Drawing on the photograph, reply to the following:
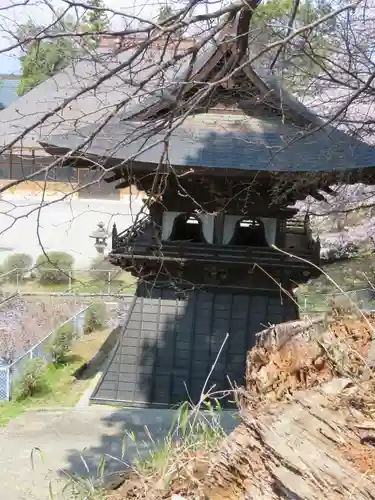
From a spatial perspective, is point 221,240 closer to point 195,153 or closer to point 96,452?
point 195,153

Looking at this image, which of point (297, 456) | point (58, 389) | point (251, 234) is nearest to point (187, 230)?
point (251, 234)

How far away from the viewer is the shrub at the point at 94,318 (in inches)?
412

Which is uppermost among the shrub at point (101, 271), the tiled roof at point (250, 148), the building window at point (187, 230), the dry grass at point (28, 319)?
the tiled roof at point (250, 148)

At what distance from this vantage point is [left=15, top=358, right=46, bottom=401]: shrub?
684 centimetres

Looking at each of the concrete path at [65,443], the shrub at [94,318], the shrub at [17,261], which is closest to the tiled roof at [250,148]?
the concrete path at [65,443]

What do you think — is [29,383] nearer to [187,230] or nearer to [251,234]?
[187,230]

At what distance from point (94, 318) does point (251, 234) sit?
15.1 feet

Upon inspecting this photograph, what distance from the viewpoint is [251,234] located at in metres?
7.05

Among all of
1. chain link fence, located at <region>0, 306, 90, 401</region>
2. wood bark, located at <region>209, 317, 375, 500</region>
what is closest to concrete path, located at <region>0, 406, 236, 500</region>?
chain link fence, located at <region>0, 306, 90, 401</region>

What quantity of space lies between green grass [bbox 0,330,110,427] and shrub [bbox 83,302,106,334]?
4.13ft

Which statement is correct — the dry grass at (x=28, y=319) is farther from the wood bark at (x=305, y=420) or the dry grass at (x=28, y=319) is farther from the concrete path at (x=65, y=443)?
the wood bark at (x=305, y=420)

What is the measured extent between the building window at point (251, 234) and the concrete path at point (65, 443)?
2275 millimetres

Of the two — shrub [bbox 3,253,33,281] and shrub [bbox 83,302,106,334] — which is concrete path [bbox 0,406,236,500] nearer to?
shrub [bbox 83,302,106,334]

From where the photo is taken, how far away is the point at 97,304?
35.2 feet
